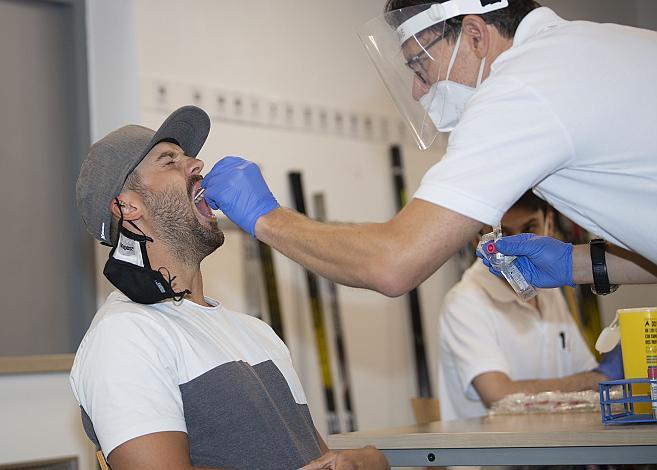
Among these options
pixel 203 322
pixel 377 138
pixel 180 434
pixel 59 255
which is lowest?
pixel 180 434

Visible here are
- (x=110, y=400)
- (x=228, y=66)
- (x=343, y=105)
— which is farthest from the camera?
(x=343, y=105)

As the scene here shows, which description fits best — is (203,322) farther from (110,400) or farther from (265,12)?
(265,12)

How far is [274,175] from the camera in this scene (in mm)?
4047

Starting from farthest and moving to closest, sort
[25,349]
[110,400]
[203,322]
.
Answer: [25,349] → [203,322] → [110,400]

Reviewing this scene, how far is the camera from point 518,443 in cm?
196

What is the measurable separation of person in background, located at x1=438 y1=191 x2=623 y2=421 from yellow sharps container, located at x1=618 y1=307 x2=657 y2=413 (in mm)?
735

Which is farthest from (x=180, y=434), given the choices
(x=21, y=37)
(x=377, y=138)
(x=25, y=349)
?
(x=377, y=138)

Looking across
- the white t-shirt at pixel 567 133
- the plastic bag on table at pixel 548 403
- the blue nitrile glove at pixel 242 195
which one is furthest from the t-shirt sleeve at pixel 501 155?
the plastic bag on table at pixel 548 403

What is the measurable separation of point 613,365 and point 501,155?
173 centimetres

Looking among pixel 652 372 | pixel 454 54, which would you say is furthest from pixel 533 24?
pixel 652 372

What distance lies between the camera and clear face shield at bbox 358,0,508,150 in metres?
1.88

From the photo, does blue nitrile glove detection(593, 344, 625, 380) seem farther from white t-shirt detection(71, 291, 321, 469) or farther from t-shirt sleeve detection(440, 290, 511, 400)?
white t-shirt detection(71, 291, 321, 469)

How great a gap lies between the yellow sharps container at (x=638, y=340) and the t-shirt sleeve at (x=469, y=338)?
0.77 meters

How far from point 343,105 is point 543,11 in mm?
2637
